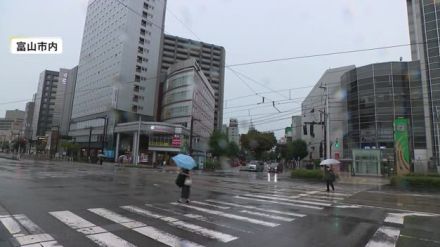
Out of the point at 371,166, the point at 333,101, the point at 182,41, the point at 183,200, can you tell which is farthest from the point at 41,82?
the point at 183,200

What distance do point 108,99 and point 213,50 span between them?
5598 cm

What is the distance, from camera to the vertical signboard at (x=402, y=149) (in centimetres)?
3269

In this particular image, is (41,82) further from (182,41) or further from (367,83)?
(367,83)

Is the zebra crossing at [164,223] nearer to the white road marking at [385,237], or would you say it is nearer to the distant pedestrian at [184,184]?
the distant pedestrian at [184,184]

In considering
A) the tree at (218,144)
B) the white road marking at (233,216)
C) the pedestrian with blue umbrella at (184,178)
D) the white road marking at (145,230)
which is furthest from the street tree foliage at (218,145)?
the white road marking at (145,230)

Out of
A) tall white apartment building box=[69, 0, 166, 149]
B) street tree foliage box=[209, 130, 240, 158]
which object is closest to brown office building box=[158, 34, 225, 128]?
tall white apartment building box=[69, 0, 166, 149]

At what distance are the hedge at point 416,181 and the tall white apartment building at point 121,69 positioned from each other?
66.7m

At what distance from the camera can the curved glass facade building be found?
59.6 m

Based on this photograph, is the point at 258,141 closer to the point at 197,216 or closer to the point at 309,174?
the point at 309,174

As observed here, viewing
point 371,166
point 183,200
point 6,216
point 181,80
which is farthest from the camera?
point 181,80

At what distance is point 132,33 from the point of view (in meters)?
88.8

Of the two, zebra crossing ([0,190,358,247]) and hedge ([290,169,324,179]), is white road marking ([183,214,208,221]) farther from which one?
hedge ([290,169,324,179])

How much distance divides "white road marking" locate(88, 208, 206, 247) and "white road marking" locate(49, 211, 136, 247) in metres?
Result: 0.65

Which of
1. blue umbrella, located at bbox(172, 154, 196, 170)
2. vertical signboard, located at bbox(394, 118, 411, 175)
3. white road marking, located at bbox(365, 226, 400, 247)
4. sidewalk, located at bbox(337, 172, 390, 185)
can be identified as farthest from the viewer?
vertical signboard, located at bbox(394, 118, 411, 175)
